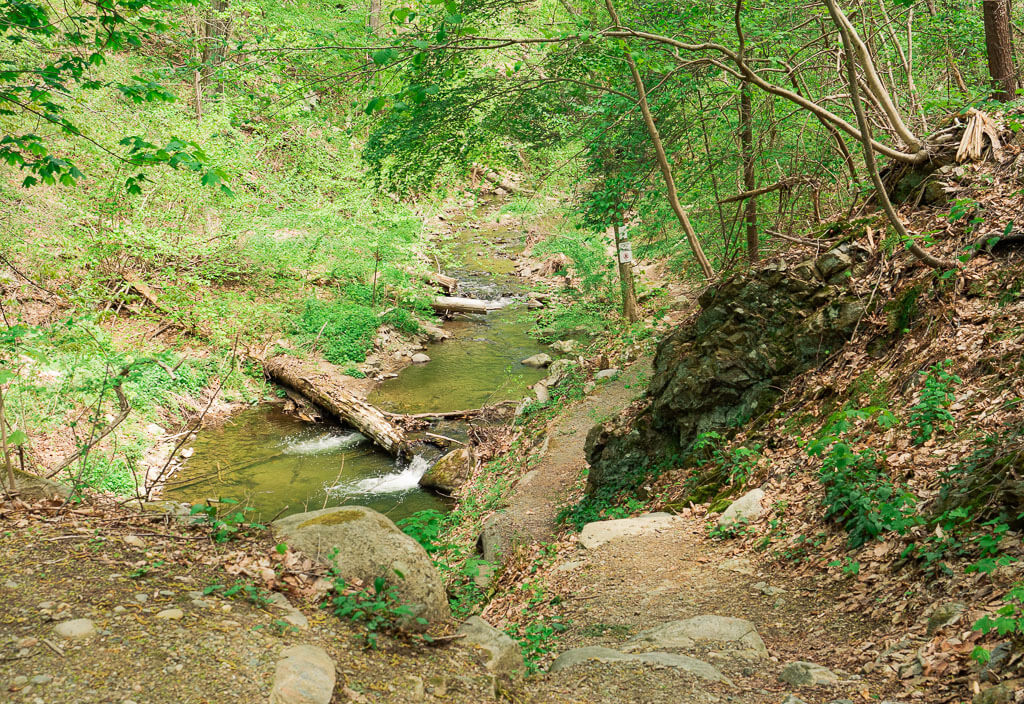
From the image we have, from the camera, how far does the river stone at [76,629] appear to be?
2918 millimetres

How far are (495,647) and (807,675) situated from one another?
186 cm

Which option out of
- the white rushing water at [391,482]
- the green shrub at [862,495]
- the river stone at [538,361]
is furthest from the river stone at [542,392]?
the green shrub at [862,495]

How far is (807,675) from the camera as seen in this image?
11.8 ft

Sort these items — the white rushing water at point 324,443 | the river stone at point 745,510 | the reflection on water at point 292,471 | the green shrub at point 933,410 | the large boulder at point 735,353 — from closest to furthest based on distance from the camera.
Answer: the green shrub at point 933,410 < the river stone at point 745,510 < the large boulder at point 735,353 < the reflection on water at point 292,471 < the white rushing water at point 324,443

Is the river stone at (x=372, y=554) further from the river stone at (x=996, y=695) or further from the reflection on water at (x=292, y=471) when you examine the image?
the reflection on water at (x=292, y=471)

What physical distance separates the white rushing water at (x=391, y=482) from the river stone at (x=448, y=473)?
0.72 feet

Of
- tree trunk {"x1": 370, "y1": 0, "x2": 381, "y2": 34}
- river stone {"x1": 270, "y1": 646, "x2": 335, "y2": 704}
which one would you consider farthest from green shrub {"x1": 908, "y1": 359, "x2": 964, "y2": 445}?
tree trunk {"x1": 370, "y1": 0, "x2": 381, "y2": 34}

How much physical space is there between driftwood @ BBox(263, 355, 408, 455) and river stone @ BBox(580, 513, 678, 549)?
18.3 ft

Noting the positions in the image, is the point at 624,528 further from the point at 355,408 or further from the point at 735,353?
the point at 355,408

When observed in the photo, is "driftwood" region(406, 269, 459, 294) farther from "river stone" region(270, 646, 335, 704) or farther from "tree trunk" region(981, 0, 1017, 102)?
"river stone" region(270, 646, 335, 704)

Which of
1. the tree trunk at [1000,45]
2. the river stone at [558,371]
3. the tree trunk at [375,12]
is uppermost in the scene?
the tree trunk at [375,12]

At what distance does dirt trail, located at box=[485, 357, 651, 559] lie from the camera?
8242 millimetres

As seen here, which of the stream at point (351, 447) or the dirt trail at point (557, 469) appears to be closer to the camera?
the dirt trail at point (557, 469)

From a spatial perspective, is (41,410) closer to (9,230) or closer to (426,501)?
(9,230)
